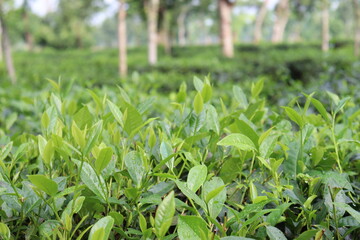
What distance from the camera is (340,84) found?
125 inches

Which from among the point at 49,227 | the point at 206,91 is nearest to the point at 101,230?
the point at 49,227

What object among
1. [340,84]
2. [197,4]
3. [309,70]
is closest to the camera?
[340,84]

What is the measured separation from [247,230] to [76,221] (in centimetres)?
45

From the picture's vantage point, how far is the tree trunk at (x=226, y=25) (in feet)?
47.5

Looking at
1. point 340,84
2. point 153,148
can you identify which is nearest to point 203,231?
point 153,148

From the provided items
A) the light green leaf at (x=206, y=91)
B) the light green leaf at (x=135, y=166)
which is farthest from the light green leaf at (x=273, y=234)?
the light green leaf at (x=206, y=91)

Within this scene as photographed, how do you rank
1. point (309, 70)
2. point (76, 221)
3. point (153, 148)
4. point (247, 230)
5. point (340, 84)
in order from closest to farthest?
point (247, 230)
point (76, 221)
point (153, 148)
point (340, 84)
point (309, 70)

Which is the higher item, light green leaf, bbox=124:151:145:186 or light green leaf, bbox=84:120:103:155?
light green leaf, bbox=84:120:103:155

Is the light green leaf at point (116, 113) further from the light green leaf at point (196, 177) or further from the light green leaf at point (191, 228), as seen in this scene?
the light green leaf at point (191, 228)

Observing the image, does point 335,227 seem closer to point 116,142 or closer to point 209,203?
point 209,203

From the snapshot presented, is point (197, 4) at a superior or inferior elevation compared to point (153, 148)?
superior

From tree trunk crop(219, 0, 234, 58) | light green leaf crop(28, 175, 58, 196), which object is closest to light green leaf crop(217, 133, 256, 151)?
light green leaf crop(28, 175, 58, 196)

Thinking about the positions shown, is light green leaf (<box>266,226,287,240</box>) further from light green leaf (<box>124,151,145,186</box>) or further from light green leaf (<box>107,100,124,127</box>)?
light green leaf (<box>107,100,124,127</box>)

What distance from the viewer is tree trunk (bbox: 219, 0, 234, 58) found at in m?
14.5
